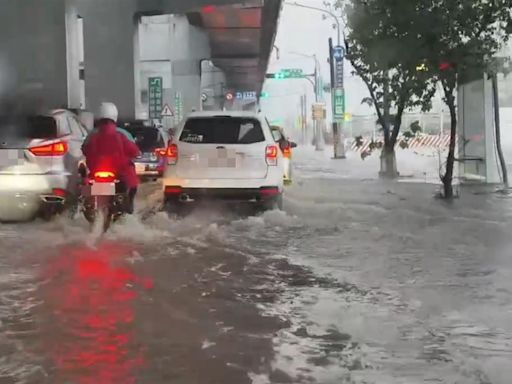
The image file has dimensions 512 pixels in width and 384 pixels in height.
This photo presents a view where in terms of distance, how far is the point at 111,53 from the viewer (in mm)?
28562

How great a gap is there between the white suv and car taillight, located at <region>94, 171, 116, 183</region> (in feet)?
5.66

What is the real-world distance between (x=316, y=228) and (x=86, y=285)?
4.65 meters

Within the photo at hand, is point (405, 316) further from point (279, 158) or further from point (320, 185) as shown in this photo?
point (320, 185)

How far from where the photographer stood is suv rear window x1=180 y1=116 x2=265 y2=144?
11.6 metres

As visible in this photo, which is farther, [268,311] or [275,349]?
[268,311]

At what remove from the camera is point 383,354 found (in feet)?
17.2

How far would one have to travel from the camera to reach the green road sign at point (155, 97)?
125 ft

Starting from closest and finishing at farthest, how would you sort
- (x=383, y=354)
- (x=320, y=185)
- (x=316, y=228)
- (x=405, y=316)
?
(x=383, y=354), (x=405, y=316), (x=316, y=228), (x=320, y=185)

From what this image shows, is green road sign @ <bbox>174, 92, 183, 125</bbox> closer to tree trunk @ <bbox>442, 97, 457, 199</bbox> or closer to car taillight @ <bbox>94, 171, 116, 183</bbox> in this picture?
tree trunk @ <bbox>442, 97, 457, 199</bbox>

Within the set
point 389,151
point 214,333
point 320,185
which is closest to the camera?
point 214,333

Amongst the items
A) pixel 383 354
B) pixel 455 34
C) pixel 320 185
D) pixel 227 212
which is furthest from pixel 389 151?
pixel 383 354

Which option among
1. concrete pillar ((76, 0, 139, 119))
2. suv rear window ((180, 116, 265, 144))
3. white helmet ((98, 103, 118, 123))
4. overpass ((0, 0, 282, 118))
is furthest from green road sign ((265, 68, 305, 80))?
white helmet ((98, 103, 118, 123))

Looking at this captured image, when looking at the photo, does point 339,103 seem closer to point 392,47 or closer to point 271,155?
point 392,47

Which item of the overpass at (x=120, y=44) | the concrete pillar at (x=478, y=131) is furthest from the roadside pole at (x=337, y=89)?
the concrete pillar at (x=478, y=131)
